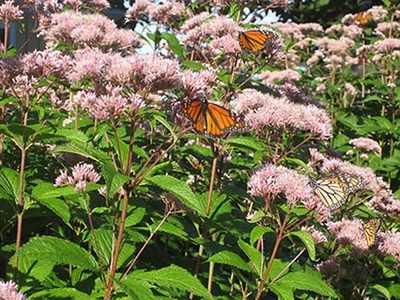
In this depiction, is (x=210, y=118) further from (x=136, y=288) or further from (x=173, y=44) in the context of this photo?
(x=173, y=44)

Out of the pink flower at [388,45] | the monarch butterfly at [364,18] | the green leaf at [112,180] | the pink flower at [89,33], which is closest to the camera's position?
the green leaf at [112,180]

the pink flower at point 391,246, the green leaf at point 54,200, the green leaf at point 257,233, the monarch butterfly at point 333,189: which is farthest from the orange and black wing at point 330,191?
the green leaf at point 54,200

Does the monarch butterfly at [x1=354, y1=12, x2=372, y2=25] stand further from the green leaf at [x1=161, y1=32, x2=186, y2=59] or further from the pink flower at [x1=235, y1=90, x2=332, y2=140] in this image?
the pink flower at [x1=235, y1=90, x2=332, y2=140]

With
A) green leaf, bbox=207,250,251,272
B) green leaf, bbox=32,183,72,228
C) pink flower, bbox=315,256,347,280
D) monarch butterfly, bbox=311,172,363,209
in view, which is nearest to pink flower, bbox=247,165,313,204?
monarch butterfly, bbox=311,172,363,209

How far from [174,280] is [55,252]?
1.64 ft

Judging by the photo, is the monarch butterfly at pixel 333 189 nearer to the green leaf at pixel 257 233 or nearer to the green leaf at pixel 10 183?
the green leaf at pixel 257 233

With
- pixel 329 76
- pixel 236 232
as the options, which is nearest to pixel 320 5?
pixel 329 76

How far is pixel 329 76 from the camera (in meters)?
8.58

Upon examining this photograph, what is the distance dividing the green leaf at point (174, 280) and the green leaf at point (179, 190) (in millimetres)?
284

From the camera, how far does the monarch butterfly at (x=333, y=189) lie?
3.15 meters

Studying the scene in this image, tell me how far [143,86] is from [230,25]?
4.44 feet

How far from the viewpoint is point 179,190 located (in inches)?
96.0

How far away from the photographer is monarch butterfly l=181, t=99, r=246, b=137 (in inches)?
112

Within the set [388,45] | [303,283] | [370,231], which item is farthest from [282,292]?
[388,45]
